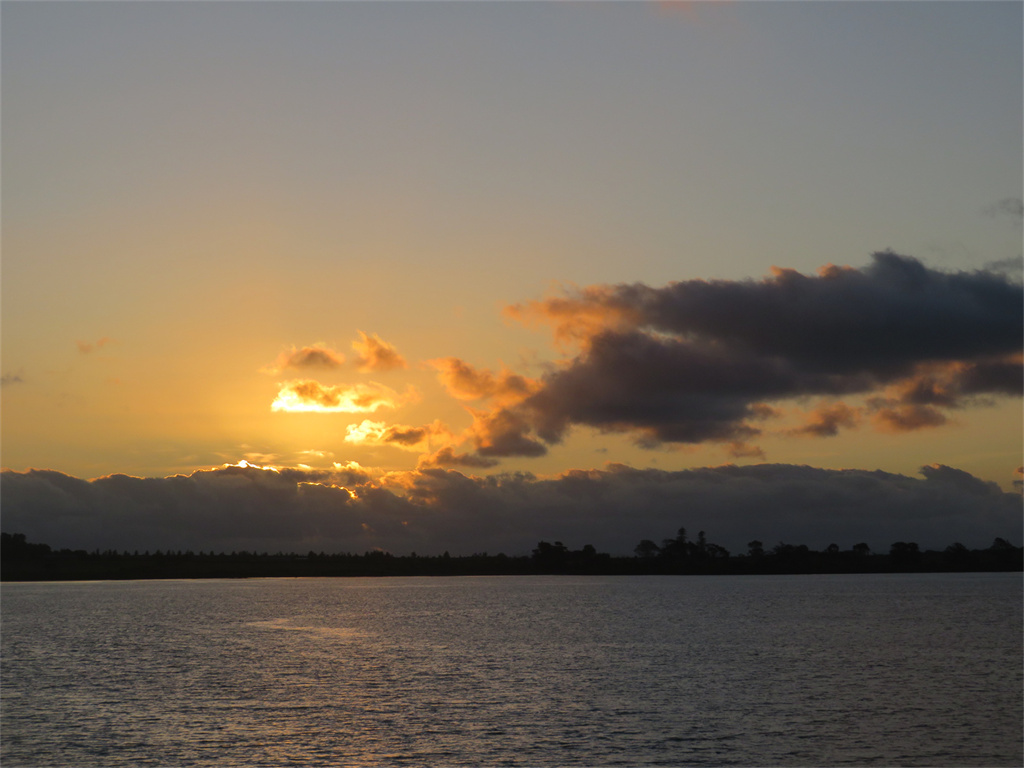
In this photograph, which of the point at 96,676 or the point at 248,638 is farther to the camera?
the point at 248,638

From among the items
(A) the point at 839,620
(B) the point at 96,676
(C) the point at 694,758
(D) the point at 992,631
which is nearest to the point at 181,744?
(C) the point at 694,758

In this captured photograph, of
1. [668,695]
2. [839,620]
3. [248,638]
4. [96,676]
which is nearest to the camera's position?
[668,695]

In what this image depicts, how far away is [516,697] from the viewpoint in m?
68.2

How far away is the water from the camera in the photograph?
164 ft

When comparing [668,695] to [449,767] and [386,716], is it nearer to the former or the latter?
[386,716]

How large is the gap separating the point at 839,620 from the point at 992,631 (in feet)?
90.7

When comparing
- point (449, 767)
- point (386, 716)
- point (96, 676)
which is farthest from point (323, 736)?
point (96, 676)

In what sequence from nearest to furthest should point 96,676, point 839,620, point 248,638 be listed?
point 96,676
point 248,638
point 839,620

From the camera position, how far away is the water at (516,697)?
50125mm

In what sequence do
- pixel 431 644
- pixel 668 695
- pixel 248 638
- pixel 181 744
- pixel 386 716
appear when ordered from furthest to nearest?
pixel 248 638 < pixel 431 644 < pixel 668 695 < pixel 386 716 < pixel 181 744

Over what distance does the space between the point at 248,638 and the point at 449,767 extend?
277 feet

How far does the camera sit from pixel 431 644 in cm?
11194

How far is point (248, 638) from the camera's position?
123 m

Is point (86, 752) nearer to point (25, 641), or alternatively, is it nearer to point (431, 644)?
point (431, 644)
